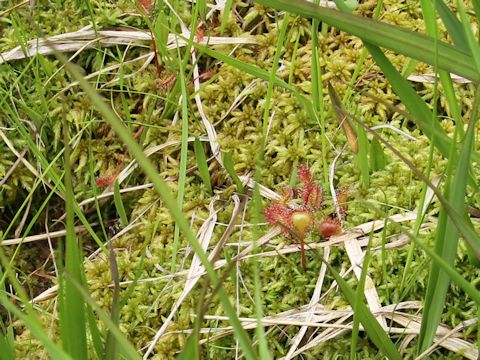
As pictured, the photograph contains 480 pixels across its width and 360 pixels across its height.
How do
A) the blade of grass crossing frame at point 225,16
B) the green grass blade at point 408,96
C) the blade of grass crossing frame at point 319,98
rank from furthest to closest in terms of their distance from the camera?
the blade of grass crossing frame at point 225,16 → the blade of grass crossing frame at point 319,98 → the green grass blade at point 408,96

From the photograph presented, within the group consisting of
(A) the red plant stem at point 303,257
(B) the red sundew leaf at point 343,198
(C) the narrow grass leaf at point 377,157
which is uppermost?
(C) the narrow grass leaf at point 377,157

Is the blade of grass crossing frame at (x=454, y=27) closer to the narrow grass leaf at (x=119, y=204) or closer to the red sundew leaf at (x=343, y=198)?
the red sundew leaf at (x=343, y=198)

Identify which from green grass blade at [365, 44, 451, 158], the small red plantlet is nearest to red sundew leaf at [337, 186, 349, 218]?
the small red plantlet

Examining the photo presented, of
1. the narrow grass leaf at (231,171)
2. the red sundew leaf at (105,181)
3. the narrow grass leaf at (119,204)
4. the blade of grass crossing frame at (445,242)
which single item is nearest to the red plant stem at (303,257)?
the narrow grass leaf at (231,171)

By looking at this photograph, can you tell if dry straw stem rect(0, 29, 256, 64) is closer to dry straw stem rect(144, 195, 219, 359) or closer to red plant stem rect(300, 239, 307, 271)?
dry straw stem rect(144, 195, 219, 359)

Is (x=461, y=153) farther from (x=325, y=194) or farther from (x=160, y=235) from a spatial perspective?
(x=160, y=235)

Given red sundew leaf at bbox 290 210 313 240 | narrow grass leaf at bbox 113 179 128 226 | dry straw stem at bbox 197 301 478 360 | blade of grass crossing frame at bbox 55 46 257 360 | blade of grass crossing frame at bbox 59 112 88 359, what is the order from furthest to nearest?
narrow grass leaf at bbox 113 179 128 226 < red sundew leaf at bbox 290 210 313 240 < dry straw stem at bbox 197 301 478 360 < blade of grass crossing frame at bbox 59 112 88 359 < blade of grass crossing frame at bbox 55 46 257 360

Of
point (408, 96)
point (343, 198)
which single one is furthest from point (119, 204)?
point (408, 96)

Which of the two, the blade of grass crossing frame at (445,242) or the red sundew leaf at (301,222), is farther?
the red sundew leaf at (301,222)
